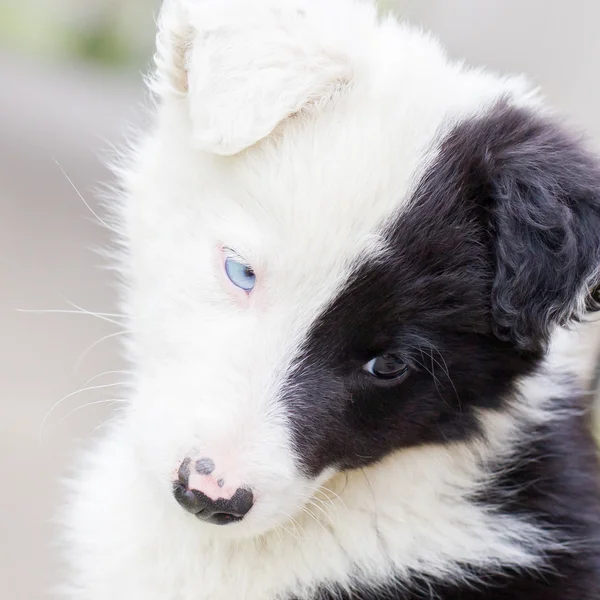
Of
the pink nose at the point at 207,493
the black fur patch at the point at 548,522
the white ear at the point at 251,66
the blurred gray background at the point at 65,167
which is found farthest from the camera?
the blurred gray background at the point at 65,167

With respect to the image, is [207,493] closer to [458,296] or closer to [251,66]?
[458,296]

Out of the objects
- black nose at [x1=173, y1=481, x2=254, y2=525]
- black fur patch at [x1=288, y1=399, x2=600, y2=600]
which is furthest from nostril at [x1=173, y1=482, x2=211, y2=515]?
black fur patch at [x1=288, y1=399, x2=600, y2=600]

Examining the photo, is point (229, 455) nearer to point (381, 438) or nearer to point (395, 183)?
point (381, 438)

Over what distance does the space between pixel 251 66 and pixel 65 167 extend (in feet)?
9.17

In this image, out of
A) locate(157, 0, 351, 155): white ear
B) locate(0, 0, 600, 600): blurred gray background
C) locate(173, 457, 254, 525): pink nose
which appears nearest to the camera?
locate(173, 457, 254, 525): pink nose

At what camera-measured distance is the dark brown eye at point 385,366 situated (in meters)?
1.54

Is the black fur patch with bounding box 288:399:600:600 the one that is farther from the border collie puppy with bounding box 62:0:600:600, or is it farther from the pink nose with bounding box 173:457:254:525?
the pink nose with bounding box 173:457:254:525

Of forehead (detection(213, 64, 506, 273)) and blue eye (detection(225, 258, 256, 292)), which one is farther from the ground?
forehead (detection(213, 64, 506, 273))

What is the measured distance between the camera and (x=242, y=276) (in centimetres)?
155

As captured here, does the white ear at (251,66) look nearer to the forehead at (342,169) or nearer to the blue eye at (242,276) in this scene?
the forehead at (342,169)

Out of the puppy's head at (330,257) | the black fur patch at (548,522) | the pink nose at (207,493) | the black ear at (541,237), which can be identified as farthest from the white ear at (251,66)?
the black fur patch at (548,522)

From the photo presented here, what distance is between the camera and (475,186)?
1575mm

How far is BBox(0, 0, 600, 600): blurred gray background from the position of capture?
280cm

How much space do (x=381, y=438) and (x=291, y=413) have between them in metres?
0.24
